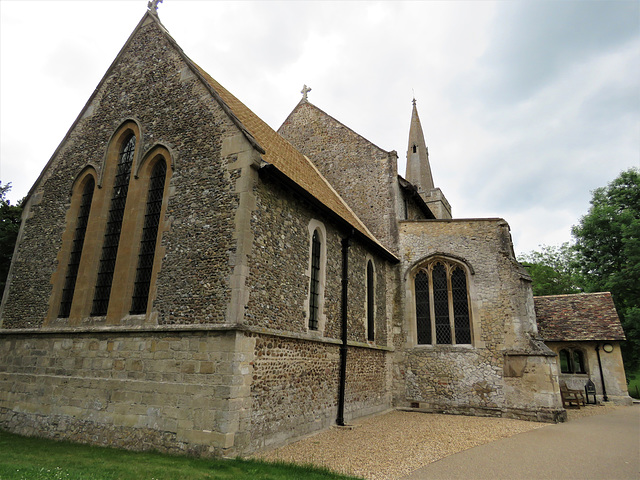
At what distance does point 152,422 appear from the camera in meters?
7.62

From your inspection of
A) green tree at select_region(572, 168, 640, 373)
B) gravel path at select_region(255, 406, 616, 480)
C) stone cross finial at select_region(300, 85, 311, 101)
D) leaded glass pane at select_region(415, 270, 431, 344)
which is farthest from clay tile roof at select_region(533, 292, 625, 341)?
stone cross finial at select_region(300, 85, 311, 101)

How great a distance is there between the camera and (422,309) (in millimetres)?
15336

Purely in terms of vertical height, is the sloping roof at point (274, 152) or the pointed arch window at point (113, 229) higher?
the sloping roof at point (274, 152)

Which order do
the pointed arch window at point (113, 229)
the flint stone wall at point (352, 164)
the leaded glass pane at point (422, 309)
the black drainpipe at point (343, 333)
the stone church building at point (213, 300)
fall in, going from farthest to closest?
the flint stone wall at point (352, 164), the leaded glass pane at point (422, 309), the black drainpipe at point (343, 333), the pointed arch window at point (113, 229), the stone church building at point (213, 300)

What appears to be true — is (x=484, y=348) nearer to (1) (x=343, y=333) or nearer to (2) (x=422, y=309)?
(2) (x=422, y=309)

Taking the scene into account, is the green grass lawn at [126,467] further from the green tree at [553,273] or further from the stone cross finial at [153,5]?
the green tree at [553,273]

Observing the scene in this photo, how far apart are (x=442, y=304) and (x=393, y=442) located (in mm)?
7211

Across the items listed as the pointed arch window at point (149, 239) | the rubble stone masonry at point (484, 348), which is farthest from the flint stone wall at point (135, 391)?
the rubble stone masonry at point (484, 348)

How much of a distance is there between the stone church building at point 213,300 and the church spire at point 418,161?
17.8 metres

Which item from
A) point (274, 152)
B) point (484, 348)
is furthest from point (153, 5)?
point (484, 348)

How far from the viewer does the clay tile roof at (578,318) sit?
18500mm

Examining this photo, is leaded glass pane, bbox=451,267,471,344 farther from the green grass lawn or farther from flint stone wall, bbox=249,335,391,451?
the green grass lawn

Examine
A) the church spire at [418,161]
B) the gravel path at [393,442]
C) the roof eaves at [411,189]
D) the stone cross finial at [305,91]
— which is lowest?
the gravel path at [393,442]

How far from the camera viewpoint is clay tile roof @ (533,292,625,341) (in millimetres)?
18500
